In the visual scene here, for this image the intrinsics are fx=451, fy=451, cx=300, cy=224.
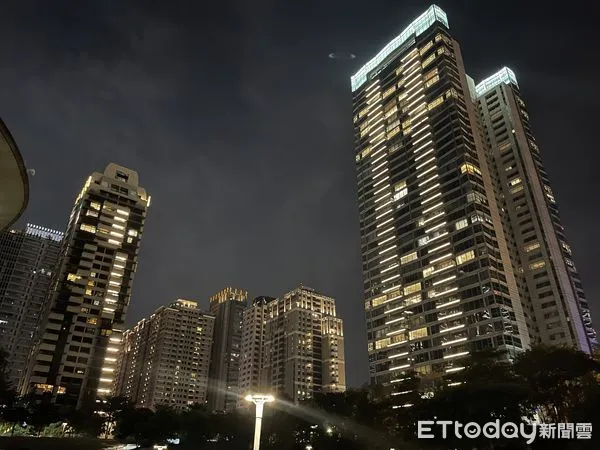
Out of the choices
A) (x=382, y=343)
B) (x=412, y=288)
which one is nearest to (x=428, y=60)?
(x=412, y=288)

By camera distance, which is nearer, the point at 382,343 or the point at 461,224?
the point at 461,224

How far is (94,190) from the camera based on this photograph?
139m

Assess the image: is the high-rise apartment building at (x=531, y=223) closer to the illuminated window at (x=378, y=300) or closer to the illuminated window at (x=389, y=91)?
the illuminated window at (x=389, y=91)

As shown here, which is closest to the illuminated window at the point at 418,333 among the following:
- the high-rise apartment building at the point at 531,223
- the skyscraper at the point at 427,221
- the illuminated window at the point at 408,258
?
the skyscraper at the point at 427,221

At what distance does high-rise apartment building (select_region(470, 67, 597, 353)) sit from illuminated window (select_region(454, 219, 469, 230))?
2044cm

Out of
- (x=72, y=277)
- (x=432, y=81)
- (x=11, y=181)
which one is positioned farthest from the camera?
(x=432, y=81)

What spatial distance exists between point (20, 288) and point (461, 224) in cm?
16874

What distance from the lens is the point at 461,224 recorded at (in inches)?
4331

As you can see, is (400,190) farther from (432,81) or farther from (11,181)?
(11,181)

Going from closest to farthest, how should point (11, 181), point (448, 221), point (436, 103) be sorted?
point (11, 181)
point (448, 221)
point (436, 103)

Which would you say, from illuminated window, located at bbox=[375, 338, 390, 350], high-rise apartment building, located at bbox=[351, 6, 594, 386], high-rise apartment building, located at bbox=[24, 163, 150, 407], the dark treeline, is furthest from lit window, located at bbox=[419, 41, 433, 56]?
high-rise apartment building, located at bbox=[24, 163, 150, 407]

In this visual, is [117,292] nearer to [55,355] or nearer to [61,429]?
[55,355]

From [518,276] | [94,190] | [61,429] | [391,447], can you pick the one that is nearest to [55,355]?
[61,429]

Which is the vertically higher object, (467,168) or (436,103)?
(436,103)
